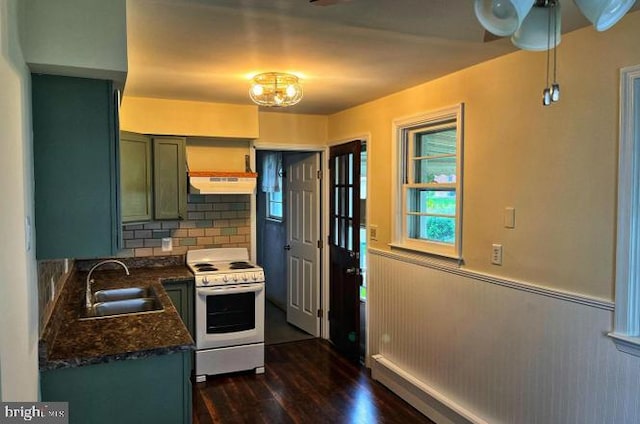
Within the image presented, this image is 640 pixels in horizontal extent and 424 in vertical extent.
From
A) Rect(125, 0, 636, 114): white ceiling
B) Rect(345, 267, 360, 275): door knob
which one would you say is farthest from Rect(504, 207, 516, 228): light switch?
Rect(345, 267, 360, 275): door knob

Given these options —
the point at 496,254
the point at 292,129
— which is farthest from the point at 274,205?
the point at 496,254

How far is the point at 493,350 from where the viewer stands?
9.03 ft

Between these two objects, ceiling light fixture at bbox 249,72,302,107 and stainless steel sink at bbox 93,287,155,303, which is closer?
ceiling light fixture at bbox 249,72,302,107

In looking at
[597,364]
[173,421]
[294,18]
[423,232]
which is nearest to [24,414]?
[173,421]

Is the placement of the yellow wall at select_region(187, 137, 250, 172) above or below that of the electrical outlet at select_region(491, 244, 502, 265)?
above

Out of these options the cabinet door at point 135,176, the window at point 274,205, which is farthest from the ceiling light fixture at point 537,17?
the window at point 274,205

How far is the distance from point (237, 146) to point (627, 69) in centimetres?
330

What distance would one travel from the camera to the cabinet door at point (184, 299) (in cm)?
388

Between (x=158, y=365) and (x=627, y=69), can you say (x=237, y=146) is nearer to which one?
(x=158, y=365)

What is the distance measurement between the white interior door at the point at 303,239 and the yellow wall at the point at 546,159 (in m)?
2.03

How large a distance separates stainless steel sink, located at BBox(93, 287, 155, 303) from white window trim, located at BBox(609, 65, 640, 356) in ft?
9.38

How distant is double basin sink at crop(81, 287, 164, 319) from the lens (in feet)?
10.1

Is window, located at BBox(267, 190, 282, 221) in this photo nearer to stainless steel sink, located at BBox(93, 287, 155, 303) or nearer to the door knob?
the door knob

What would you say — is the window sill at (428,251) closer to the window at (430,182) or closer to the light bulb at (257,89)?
the window at (430,182)
